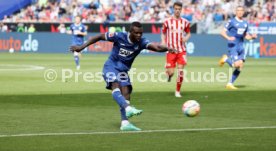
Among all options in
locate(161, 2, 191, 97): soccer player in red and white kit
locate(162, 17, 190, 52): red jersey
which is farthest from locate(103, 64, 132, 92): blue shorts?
locate(162, 17, 190, 52): red jersey

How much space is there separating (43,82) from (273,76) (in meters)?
8.74

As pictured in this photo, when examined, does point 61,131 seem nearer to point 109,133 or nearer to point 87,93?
point 109,133

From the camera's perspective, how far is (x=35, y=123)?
14.3 meters

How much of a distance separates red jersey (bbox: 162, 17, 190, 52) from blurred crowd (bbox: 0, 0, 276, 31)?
23.9 metres

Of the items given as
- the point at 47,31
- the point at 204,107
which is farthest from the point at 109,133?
the point at 47,31

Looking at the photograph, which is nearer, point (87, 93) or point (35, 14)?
point (87, 93)

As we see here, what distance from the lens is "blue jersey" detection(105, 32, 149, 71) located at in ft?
45.5

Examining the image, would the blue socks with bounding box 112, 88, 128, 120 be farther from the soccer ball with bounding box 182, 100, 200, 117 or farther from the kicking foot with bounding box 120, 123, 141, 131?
the soccer ball with bounding box 182, 100, 200, 117

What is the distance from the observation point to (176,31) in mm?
21328

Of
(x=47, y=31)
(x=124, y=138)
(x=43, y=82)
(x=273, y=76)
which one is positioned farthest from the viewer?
(x=47, y=31)

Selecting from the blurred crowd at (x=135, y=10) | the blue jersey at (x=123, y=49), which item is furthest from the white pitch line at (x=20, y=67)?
the blue jersey at (x=123, y=49)

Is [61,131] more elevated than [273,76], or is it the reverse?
[61,131]
